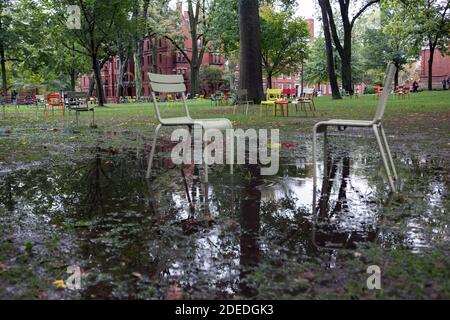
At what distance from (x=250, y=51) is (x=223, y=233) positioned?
17633 mm

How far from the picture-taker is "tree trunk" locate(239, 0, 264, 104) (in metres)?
20.2

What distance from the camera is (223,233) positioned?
11.1 ft

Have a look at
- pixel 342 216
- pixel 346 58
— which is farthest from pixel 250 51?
pixel 342 216

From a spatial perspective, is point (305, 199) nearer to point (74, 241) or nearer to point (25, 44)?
point (74, 241)

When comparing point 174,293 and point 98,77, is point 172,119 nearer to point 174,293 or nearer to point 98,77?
point 174,293

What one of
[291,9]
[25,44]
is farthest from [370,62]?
[25,44]

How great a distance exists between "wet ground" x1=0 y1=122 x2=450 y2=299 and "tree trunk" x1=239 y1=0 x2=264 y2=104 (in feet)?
47.5

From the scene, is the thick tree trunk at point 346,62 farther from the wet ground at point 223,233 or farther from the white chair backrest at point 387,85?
the white chair backrest at point 387,85

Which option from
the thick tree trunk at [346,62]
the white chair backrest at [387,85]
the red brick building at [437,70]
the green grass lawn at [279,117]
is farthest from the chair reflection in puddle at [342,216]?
the red brick building at [437,70]

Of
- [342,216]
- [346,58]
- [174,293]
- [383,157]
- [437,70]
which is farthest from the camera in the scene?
[437,70]

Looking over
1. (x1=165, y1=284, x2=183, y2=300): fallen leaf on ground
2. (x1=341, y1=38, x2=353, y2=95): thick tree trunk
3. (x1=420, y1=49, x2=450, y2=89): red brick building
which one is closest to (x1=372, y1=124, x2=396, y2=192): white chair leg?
(x1=165, y1=284, x2=183, y2=300): fallen leaf on ground

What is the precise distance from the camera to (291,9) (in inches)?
1809

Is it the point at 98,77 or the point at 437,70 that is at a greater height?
the point at 437,70
